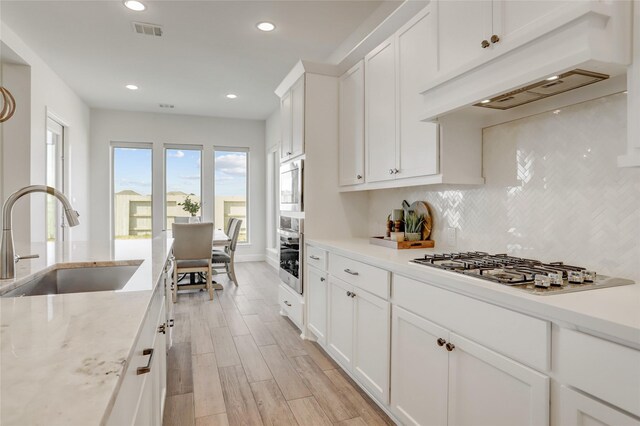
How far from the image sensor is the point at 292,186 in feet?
11.4

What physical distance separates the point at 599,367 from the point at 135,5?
3892 millimetres

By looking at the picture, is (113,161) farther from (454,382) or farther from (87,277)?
(454,382)

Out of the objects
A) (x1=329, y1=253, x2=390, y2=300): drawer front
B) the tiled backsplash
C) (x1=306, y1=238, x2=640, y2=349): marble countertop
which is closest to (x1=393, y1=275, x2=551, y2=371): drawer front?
(x1=306, y1=238, x2=640, y2=349): marble countertop

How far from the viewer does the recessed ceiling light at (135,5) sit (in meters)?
3.16

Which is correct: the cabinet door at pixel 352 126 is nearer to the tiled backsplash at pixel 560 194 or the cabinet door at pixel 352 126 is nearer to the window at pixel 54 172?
the tiled backsplash at pixel 560 194

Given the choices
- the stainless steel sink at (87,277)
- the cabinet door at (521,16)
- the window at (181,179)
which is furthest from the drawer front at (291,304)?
the window at (181,179)

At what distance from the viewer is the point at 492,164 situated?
83.7 inches

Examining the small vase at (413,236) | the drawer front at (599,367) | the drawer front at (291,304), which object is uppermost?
the small vase at (413,236)

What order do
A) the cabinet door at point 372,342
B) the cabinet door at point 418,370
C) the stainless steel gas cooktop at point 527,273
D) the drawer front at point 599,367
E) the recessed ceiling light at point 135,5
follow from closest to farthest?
the drawer front at point 599,367
the stainless steel gas cooktop at point 527,273
the cabinet door at point 418,370
the cabinet door at point 372,342
the recessed ceiling light at point 135,5

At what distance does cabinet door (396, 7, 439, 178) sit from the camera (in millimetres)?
2098

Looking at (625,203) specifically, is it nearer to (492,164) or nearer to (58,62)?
(492,164)

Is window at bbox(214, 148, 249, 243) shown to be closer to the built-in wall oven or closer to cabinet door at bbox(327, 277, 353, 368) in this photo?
the built-in wall oven

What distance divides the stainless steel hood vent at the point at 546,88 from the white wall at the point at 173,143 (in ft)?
19.9

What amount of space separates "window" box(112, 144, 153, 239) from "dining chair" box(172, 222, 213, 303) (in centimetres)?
285
